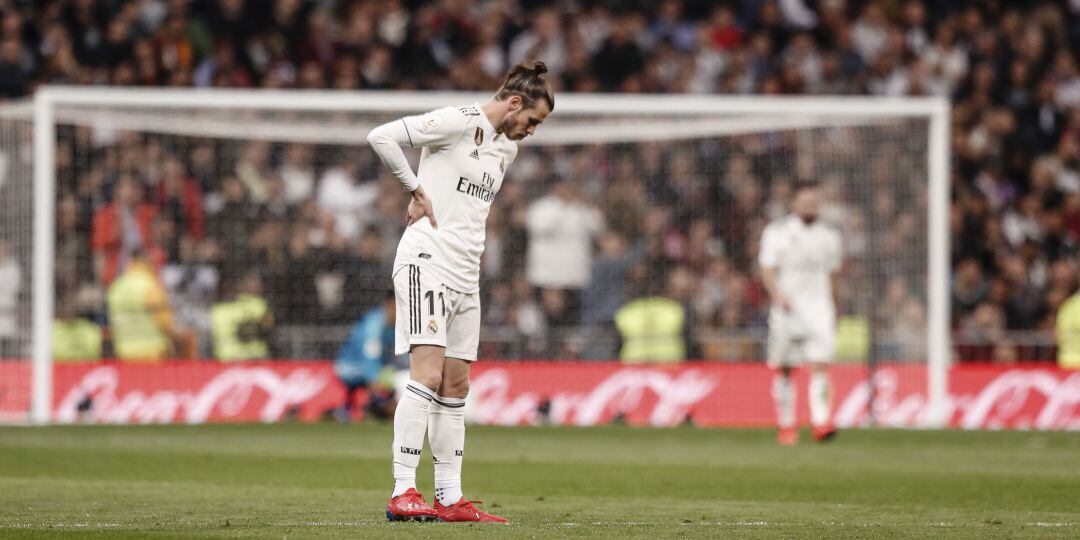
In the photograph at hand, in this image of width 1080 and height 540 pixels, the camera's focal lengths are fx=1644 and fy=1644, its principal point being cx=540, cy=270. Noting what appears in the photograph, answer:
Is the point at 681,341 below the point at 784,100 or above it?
below

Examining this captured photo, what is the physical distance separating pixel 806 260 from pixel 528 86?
812cm

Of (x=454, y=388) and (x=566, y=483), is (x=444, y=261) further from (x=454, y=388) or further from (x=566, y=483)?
(x=566, y=483)

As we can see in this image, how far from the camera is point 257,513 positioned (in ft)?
26.7

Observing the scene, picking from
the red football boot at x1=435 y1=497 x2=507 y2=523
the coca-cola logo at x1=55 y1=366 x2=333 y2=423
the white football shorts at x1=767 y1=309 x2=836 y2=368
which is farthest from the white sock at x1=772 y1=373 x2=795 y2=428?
the red football boot at x1=435 y1=497 x2=507 y2=523

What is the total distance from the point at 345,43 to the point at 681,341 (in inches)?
279

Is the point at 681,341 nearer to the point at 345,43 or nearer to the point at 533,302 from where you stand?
the point at 533,302

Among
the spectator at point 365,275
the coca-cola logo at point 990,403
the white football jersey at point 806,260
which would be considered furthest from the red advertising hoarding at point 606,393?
the white football jersey at point 806,260

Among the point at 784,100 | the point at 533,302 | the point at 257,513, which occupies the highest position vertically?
the point at 784,100

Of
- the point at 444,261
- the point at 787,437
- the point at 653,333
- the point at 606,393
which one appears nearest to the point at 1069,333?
the point at 653,333

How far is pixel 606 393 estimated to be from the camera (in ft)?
61.2

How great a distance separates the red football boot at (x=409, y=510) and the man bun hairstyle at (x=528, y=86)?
75.8 inches

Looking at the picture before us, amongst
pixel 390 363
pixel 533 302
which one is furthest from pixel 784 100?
pixel 390 363

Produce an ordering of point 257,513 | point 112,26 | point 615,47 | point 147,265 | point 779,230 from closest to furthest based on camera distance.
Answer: point 257,513 → point 779,230 → point 147,265 → point 112,26 → point 615,47

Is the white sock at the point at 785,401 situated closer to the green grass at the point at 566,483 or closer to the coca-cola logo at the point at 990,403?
the green grass at the point at 566,483
